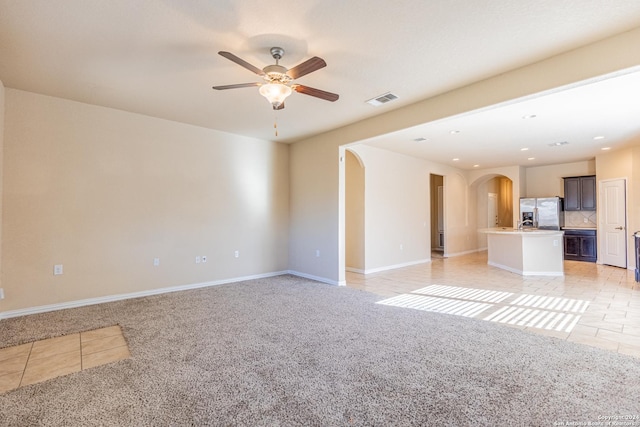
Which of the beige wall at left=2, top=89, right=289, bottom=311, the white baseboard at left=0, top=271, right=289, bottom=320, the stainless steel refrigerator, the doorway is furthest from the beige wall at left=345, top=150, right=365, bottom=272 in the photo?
the stainless steel refrigerator

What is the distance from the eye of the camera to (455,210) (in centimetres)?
948

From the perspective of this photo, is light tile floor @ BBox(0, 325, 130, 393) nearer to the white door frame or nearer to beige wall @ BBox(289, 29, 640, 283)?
beige wall @ BBox(289, 29, 640, 283)

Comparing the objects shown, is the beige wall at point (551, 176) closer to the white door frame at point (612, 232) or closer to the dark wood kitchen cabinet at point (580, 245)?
the white door frame at point (612, 232)

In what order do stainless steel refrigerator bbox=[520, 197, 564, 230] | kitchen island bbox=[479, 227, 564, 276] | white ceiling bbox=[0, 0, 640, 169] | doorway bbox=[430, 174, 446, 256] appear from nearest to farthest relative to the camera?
1. white ceiling bbox=[0, 0, 640, 169]
2. kitchen island bbox=[479, 227, 564, 276]
3. stainless steel refrigerator bbox=[520, 197, 564, 230]
4. doorway bbox=[430, 174, 446, 256]

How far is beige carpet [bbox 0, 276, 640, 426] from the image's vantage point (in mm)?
1881

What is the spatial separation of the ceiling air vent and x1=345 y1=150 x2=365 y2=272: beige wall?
245cm

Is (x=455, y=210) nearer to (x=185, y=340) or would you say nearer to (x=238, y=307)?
(x=238, y=307)

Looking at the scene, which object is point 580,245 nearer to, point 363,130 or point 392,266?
point 392,266

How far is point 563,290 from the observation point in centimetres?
500

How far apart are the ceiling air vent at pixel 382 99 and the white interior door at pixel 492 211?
29.6ft

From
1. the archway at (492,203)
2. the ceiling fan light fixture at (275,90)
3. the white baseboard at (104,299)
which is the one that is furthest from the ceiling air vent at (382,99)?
the archway at (492,203)

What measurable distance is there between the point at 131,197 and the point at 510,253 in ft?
25.4

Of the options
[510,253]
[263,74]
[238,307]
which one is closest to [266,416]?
[238,307]

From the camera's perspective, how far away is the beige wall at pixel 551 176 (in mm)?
8516
